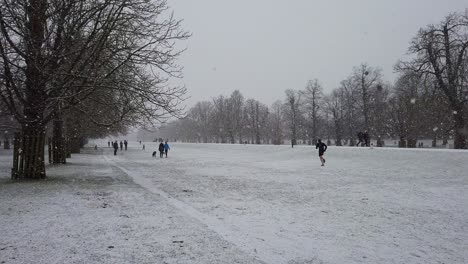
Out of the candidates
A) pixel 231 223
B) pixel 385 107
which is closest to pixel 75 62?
pixel 231 223

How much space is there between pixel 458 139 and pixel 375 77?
30.8m

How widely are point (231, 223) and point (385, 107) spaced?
195 ft

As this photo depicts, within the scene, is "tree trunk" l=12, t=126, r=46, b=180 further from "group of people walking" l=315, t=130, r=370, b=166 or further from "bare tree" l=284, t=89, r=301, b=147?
"bare tree" l=284, t=89, r=301, b=147

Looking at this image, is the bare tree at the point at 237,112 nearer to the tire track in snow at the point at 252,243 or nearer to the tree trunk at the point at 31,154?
the tree trunk at the point at 31,154

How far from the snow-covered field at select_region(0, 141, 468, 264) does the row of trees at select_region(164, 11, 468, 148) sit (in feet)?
74.6

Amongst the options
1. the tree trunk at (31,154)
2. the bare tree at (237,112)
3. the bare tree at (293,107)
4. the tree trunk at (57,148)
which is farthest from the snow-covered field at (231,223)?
the bare tree at (237,112)

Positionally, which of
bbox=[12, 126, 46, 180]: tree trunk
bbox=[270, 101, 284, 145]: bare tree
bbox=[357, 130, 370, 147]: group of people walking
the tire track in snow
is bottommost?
the tire track in snow

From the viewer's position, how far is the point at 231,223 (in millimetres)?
7793

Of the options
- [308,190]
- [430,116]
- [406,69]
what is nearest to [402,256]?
[308,190]

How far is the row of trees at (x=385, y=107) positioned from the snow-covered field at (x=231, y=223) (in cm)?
2275

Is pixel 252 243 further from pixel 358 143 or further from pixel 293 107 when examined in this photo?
pixel 293 107

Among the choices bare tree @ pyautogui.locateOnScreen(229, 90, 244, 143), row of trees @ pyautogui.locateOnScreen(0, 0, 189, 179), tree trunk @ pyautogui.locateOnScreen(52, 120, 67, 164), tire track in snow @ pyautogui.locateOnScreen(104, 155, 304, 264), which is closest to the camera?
tire track in snow @ pyautogui.locateOnScreen(104, 155, 304, 264)

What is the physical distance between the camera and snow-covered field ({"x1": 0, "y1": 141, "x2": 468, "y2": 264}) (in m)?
5.71

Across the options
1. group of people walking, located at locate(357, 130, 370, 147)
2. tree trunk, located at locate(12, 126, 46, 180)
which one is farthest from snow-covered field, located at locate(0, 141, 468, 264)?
group of people walking, located at locate(357, 130, 370, 147)
